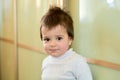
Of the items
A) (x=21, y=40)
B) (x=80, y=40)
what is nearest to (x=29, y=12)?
(x=21, y=40)

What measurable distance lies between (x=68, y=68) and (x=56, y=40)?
16 cm

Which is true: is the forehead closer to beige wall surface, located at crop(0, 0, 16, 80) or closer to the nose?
the nose

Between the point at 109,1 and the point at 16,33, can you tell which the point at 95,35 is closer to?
the point at 109,1

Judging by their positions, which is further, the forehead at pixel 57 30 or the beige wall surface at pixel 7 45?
the beige wall surface at pixel 7 45

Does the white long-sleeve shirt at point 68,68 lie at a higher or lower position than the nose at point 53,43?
lower

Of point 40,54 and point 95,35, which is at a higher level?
point 95,35

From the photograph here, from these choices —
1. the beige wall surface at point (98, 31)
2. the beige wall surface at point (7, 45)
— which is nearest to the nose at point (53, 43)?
the beige wall surface at point (98, 31)

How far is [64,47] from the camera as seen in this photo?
124 centimetres

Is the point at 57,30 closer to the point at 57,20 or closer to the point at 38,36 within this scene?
the point at 57,20

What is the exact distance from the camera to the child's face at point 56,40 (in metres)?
1.21

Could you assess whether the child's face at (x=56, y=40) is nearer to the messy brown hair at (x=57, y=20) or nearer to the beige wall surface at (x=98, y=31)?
the messy brown hair at (x=57, y=20)

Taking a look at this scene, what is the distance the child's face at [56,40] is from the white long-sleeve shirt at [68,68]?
43 millimetres

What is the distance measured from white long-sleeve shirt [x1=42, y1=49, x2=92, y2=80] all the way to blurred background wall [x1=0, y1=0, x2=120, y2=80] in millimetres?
136

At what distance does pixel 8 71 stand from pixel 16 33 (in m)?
0.56
